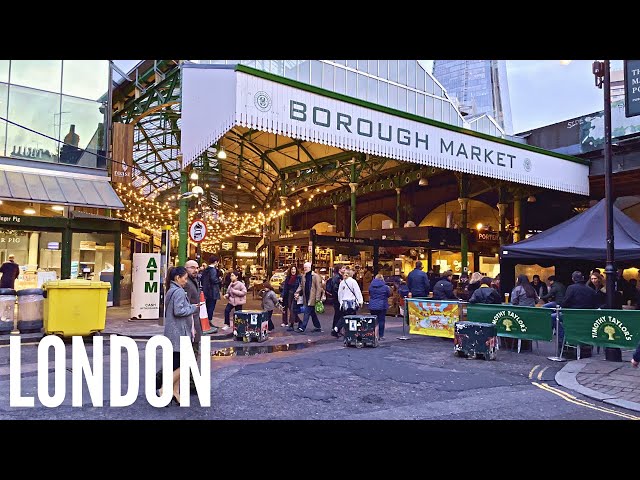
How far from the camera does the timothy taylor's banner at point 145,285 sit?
1416cm

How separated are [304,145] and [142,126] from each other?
764 cm

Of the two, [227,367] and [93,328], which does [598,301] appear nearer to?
[227,367]

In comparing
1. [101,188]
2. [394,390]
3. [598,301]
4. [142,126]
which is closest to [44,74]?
[101,188]

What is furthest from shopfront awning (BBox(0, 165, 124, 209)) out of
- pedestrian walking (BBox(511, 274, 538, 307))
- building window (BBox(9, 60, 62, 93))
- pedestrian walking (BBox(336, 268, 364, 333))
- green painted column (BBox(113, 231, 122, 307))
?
pedestrian walking (BBox(511, 274, 538, 307))

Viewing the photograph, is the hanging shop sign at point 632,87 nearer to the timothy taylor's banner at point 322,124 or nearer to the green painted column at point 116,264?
the timothy taylor's banner at point 322,124

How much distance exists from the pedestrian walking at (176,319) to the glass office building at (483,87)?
126836 mm

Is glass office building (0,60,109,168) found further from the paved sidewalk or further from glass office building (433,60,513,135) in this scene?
glass office building (433,60,513,135)

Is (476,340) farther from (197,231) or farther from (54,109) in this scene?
(54,109)

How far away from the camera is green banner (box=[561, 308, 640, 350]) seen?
8953mm

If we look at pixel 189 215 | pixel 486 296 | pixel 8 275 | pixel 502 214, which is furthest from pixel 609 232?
pixel 189 215

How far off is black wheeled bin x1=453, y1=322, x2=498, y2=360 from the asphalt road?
0.20 m

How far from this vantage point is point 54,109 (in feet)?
55.0

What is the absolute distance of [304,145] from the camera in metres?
23.2

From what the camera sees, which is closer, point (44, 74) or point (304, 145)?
point (44, 74)
